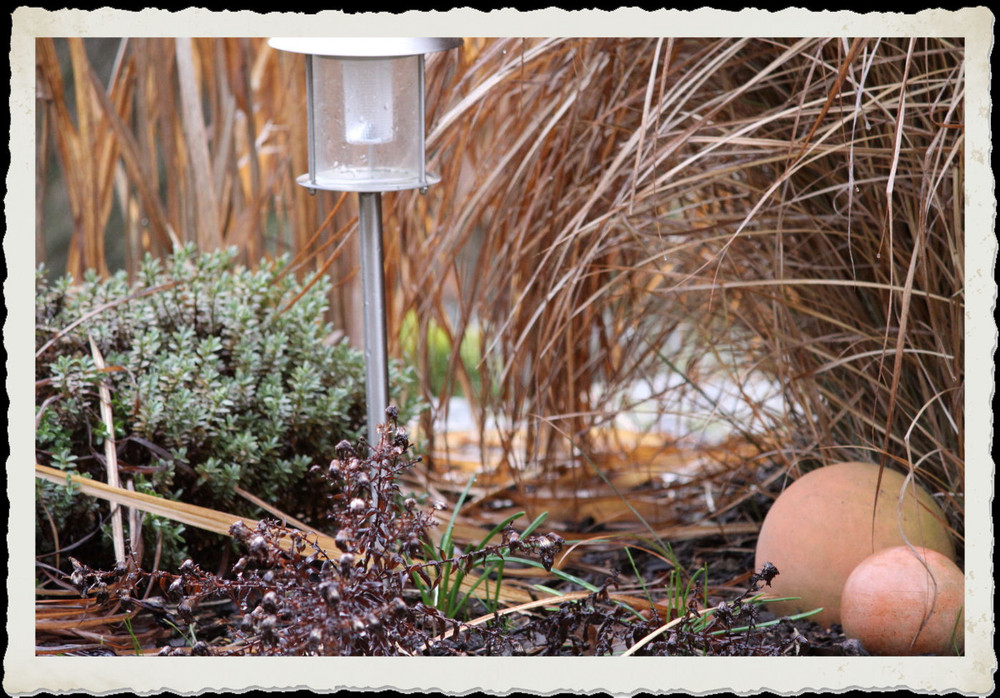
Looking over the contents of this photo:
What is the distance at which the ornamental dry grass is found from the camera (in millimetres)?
1737

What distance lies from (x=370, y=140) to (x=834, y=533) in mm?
1025

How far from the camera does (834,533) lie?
1764 mm

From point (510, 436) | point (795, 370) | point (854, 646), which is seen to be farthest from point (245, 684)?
point (795, 370)

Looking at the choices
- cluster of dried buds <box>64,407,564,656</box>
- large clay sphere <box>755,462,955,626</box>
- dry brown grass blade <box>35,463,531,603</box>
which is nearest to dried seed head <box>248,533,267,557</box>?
cluster of dried buds <box>64,407,564,656</box>

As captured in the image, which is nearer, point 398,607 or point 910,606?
point 398,607

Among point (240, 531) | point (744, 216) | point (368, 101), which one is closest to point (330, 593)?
point (240, 531)

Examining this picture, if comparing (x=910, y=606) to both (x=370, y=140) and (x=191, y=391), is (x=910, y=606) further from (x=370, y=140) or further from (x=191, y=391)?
(x=191, y=391)

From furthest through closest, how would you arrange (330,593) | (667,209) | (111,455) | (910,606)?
(667,209), (111,455), (910,606), (330,593)

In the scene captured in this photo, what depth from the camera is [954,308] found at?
1731 millimetres

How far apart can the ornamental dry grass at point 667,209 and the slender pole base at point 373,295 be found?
0.26 ft

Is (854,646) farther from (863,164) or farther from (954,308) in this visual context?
(863,164)

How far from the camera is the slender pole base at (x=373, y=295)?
5.79 feet

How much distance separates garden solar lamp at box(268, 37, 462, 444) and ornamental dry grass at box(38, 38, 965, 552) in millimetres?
96

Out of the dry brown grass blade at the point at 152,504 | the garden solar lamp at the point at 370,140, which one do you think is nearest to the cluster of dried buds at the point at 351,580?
the dry brown grass blade at the point at 152,504
